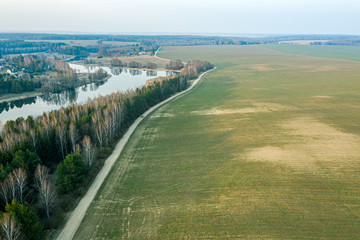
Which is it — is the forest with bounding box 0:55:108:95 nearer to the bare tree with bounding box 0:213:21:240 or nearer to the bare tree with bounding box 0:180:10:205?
the bare tree with bounding box 0:180:10:205

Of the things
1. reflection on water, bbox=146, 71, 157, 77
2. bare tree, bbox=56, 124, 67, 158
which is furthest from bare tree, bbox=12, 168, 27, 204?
reflection on water, bbox=146, 71, 157, 77

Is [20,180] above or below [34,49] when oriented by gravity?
below

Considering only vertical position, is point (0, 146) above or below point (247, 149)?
above

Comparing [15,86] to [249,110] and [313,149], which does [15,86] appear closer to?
[249,110]

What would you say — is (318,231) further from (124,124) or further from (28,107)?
(28,107)

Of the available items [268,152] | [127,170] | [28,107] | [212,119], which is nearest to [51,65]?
[28,107]

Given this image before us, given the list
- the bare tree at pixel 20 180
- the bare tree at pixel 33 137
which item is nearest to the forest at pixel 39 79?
the bare tree at pixel 33 137

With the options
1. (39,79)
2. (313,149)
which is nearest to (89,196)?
(313,149)
